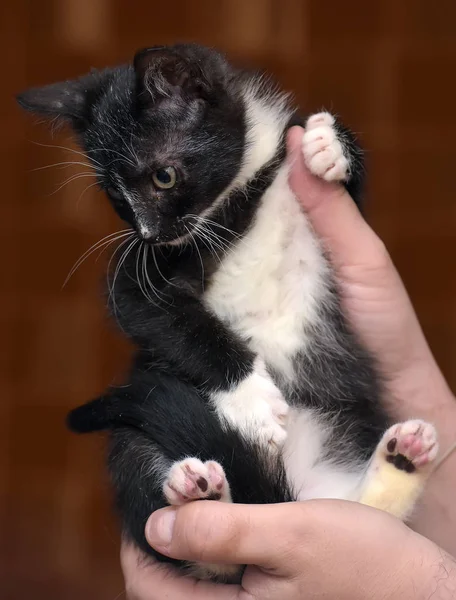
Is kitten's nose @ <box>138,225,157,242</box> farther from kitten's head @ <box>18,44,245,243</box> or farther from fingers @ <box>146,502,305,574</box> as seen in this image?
fingers @ <box>146,502,305,574</box>

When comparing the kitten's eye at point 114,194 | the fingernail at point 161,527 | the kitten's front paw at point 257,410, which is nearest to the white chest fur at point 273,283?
the kitten's front paw at point 257,410

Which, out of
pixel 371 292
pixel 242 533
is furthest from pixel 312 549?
pixel 371 292

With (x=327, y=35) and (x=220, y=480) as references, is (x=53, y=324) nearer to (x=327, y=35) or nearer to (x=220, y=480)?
(x=327, y=35)

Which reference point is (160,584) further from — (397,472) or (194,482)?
(397,472)

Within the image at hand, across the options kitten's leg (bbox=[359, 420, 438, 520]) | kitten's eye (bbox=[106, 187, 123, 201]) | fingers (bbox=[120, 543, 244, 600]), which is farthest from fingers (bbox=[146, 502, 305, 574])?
kitten's eye (bbox=[106, 187, 123, 201])

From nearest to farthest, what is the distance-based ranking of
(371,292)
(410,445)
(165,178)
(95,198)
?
(410,445) → (165,178) → (371,292) → (95,198)

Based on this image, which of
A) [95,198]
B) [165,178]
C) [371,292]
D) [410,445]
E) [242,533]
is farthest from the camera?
[95,198]

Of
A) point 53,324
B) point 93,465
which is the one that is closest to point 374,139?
point 53,324
